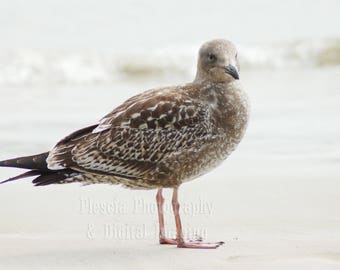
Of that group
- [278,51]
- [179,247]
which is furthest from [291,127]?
[278,51]

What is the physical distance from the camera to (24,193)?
8250 mm

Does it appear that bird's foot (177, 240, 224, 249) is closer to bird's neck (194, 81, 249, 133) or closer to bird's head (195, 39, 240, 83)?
bird's neck (194, 81, 249, 133)

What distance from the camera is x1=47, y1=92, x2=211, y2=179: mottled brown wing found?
22.3 feet

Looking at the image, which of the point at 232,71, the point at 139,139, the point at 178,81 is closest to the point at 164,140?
the point at 139,139

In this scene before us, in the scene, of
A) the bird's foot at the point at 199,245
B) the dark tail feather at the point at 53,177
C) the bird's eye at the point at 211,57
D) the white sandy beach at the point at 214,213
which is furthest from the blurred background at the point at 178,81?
the bird's eye at the point at 211,57

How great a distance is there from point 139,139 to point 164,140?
212mm

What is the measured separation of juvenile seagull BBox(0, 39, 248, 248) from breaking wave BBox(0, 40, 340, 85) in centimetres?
970

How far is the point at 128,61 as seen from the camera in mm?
18297

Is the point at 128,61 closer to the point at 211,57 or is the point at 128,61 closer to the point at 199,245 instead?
the point at 211,57

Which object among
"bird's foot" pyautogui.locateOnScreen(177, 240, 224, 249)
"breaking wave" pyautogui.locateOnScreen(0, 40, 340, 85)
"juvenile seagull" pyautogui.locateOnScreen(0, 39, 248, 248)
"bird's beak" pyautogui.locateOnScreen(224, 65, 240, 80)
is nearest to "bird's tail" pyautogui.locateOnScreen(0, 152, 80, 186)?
"juvenile seagull" pyautogui.locateOnScreen(0, 39, 248, 248)

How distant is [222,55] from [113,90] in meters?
8.97

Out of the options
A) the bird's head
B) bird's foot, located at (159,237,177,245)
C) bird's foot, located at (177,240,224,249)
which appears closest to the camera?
bird's foot, located at (177,240,224,249)

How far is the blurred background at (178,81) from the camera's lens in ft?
22.2

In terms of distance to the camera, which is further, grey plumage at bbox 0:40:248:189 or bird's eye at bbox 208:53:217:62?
bird's eye at bbox 208:53:217:62
